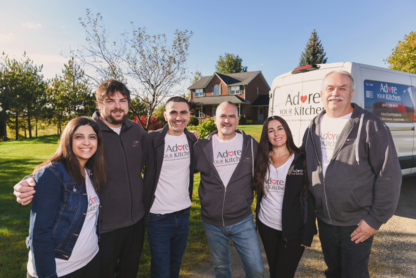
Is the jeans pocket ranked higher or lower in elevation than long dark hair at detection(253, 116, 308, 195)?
lower

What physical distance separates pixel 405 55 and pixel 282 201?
920 inches

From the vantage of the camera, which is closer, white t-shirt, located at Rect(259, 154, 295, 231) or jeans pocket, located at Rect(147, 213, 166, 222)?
white t-shirt, located at Rect(259, 154, 295, 231)

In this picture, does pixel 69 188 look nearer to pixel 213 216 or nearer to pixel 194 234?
pixel 213 216

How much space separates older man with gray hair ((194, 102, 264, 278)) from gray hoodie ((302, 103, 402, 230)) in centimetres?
76

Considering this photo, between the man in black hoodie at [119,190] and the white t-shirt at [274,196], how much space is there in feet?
4.74

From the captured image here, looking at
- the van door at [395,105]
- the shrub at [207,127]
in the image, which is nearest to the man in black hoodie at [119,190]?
the shrub at [207,127]

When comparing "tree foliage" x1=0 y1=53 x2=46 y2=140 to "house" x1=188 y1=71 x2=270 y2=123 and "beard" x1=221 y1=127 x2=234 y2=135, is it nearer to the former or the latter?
"house" x1=188 y1=71 x2=270 y2=123

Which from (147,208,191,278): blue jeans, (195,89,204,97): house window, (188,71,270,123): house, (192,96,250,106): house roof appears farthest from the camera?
(195,89,204,97): house window

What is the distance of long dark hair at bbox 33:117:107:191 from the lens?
6.21ft

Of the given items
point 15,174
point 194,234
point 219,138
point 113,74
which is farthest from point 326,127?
point 15,174

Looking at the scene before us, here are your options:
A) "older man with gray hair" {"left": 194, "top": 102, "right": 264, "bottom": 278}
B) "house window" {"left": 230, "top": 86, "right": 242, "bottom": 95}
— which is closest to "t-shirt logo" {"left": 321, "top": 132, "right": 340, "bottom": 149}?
"older man with gray hair" {"left": 194, "top": 102, "right": 264, "bottom": 278}

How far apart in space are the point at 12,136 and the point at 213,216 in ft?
150

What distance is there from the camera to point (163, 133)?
284 centimetres

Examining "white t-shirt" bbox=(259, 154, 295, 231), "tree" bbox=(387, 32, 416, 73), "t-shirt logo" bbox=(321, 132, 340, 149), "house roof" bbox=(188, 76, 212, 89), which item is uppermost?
"house roof" bbox=(188, 76, 212, 89)
